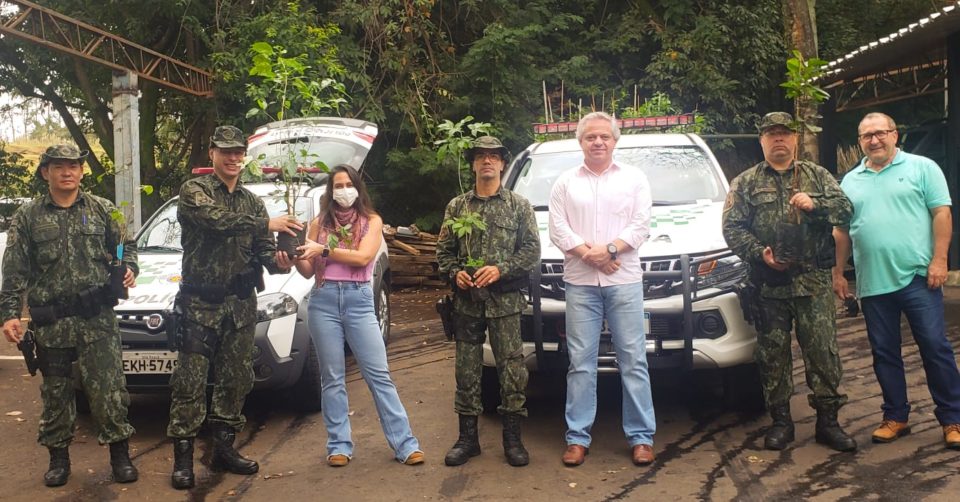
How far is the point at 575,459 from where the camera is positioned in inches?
211

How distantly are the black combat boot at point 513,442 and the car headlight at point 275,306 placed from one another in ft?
6.18

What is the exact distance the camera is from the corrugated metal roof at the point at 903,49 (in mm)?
11258

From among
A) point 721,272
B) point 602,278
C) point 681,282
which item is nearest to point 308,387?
point 602,278

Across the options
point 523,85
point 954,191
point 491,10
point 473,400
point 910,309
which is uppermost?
point 491,10

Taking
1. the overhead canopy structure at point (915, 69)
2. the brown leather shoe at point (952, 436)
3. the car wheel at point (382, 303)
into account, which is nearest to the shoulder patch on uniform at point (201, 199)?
the car wheel at point (382, 303)

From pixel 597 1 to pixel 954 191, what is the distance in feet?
25.8

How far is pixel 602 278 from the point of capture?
5.34m

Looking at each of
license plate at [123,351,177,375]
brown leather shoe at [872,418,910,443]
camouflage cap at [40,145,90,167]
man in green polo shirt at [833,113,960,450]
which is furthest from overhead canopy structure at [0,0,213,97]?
brown leather shoe at [872,418,910,443]

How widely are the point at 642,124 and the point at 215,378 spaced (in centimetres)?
448

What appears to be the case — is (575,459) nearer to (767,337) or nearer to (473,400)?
(473,400)

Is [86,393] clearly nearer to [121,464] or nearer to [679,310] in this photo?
[121,464]

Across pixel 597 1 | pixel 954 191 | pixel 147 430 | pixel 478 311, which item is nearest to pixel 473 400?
pixel 478 311

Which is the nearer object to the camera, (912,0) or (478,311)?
(478,311)

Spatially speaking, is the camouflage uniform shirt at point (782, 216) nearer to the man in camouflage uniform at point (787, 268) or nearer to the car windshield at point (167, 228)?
Result: the man in camouflage uniform at point (787, 268)
